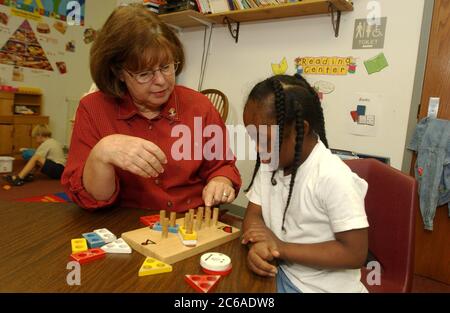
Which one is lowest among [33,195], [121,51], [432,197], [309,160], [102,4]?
[33,195]

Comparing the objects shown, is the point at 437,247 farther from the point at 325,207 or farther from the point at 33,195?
the point at 33,195

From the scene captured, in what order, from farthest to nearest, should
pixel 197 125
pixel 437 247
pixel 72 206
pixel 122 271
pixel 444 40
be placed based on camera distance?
pixel 437 247 → pixel 444 40 → pixel 197 125 → pixel 72 206 → pixel 122 271

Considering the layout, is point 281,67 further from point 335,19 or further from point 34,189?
point 34,189

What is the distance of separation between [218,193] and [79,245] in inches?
15.1

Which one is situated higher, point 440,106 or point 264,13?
point 264,13

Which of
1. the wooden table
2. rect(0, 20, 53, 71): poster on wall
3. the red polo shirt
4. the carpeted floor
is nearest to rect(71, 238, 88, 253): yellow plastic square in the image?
the wooden table

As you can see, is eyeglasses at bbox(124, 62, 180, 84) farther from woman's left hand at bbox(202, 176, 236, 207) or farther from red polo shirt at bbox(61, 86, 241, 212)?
woman's left hand at bbox(202, 176, 236, 207)

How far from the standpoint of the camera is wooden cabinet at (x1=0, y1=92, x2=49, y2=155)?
12.2 ft

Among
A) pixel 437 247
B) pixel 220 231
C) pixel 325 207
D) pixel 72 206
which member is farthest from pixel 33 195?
pixel 437 247

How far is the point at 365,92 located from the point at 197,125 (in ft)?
4.54

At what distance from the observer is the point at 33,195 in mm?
2865

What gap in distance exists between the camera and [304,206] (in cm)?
76

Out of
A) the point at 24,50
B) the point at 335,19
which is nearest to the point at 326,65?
the point at 335,19

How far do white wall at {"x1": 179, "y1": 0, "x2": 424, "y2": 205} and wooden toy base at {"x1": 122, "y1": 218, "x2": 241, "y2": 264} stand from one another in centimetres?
115
